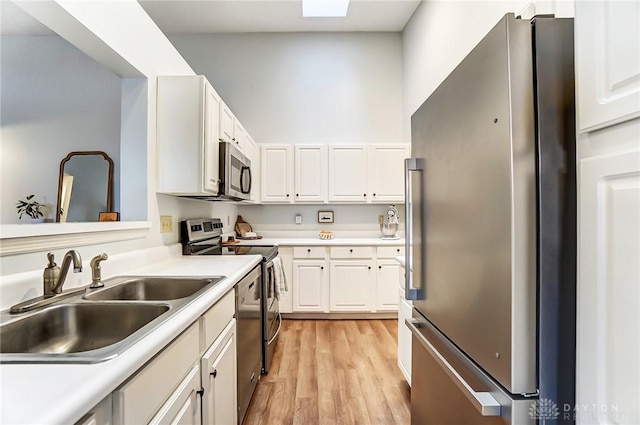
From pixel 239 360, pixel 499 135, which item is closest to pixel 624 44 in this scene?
pixel 499 135

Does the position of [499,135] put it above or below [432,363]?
above

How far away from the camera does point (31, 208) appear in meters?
2.43

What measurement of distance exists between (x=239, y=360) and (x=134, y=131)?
1445 mm

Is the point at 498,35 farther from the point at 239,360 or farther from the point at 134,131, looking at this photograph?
the point at 134,131

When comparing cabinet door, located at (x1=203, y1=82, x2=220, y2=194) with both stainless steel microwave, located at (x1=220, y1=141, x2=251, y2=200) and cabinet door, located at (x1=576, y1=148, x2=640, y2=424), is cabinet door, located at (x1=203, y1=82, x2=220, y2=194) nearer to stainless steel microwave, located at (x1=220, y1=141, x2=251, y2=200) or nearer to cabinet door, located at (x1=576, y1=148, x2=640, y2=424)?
stainless steel microwave, located at (x1=220, y1=141, x2=251, y2=200)

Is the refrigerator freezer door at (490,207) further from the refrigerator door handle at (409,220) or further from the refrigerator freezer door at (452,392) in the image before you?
the refrigerator door handle at (409,220)

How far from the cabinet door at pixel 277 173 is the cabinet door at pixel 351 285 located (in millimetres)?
1098

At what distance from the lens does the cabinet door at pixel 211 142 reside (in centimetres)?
196

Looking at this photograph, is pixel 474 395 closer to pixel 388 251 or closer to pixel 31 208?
pixel 388 251

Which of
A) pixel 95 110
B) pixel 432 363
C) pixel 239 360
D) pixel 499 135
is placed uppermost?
pixel 95 110

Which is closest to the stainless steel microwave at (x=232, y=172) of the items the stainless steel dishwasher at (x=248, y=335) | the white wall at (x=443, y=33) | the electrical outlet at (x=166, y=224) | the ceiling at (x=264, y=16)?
the electrical outlet at (x=166, y=224)

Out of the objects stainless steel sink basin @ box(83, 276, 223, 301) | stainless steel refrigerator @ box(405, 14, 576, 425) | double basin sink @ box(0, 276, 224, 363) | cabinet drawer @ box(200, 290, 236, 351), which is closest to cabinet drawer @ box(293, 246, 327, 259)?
cabinet drawer @ box(200, 290, 236, 351)

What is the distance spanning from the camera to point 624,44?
0.59m

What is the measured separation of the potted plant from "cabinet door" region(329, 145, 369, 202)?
109 inches
